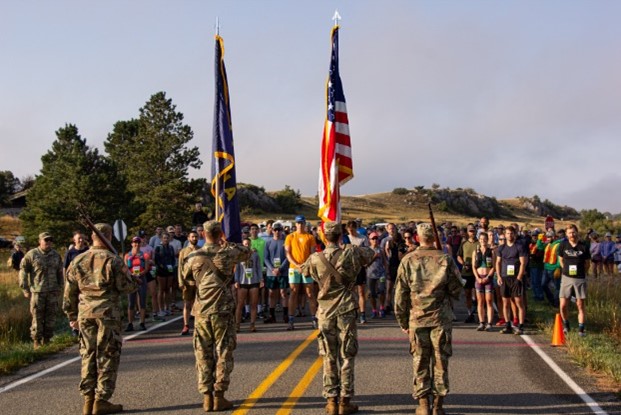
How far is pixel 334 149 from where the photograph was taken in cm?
1087

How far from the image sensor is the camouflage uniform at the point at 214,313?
6965mm

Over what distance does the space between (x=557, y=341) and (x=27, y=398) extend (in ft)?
25.7

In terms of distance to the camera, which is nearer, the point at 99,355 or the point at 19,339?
the point at 99,355

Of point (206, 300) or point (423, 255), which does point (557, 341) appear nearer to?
point (423, 255)

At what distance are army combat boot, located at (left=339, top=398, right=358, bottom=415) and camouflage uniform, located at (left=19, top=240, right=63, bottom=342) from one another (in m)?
7.05

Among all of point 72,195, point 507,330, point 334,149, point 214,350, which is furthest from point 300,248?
point 72,195

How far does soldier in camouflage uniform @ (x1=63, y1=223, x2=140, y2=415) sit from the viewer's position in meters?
6.88

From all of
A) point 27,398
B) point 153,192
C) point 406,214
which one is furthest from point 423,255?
point 406,214

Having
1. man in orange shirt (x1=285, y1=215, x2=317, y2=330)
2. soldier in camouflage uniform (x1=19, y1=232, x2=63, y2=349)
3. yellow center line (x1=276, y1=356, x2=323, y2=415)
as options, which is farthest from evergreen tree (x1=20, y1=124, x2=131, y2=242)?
yellow center line (x1=276, y1=356, x2=323, y2=415)

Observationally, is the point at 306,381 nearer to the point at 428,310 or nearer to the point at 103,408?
the point at 428,310

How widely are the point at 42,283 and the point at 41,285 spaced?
4 centimetres

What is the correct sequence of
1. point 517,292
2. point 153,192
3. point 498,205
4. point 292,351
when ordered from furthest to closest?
point 498,205
point 153,192
point 517,292
point 292,351

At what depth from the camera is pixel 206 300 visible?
23.5 ft

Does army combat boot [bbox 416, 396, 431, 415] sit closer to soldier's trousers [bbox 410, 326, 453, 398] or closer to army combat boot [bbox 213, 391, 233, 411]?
soldier's trousers [bbox 410, 326, 453, 398]
